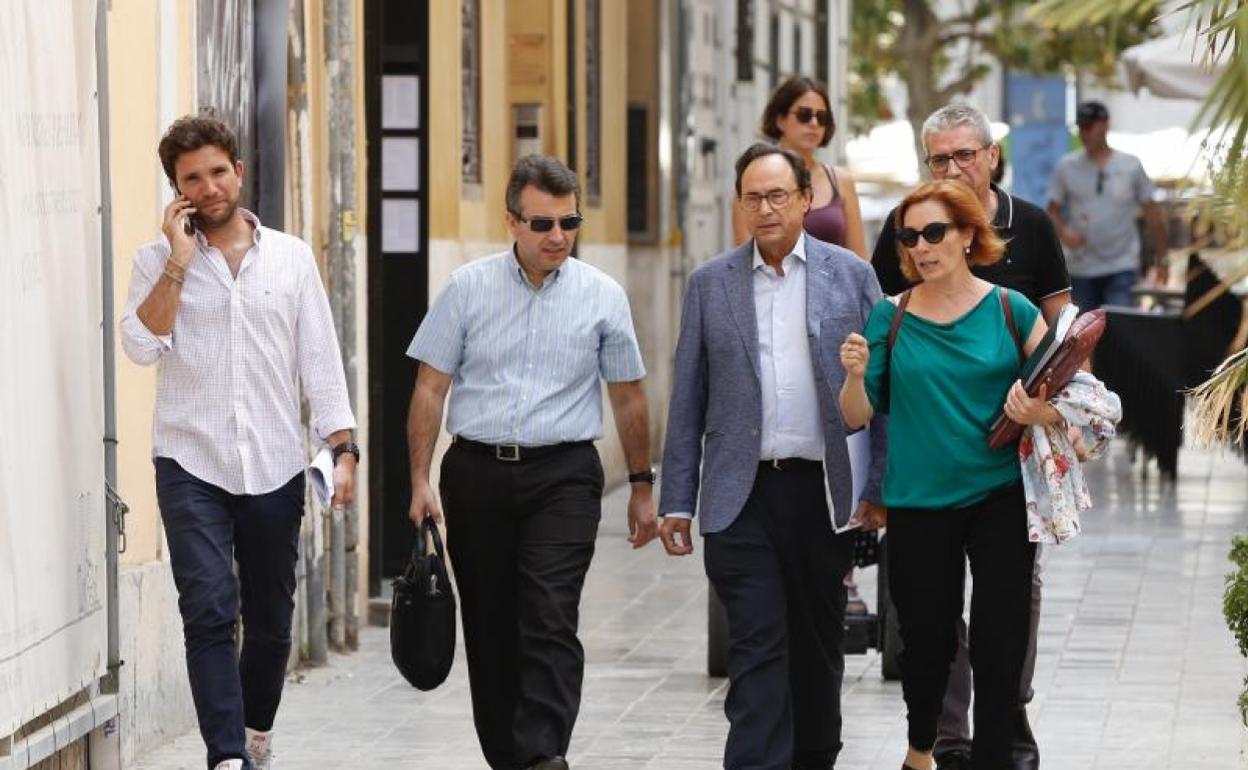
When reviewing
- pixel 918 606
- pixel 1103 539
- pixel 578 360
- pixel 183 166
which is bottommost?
pixel 1103 539

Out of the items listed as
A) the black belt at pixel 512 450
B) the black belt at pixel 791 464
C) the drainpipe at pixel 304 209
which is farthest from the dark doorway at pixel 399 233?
the black belt at pixel 791 464

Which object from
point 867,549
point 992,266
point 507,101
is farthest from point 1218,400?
point 507,101

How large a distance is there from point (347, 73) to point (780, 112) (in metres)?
2.07

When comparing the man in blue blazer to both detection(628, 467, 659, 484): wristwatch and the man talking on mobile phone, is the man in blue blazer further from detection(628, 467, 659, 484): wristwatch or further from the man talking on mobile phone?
the man talking on mobile phone

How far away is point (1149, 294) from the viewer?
2183 centimetres

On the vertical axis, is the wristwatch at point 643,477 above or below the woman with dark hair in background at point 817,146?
below

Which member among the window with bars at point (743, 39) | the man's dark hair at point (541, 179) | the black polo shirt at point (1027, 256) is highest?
the window with bars at point (743, 39)

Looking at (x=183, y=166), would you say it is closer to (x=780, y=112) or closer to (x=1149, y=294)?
(x=780, y=112)

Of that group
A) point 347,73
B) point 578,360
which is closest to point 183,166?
point 578,360

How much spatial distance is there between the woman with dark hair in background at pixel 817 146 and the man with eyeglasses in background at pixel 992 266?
183 centimetres

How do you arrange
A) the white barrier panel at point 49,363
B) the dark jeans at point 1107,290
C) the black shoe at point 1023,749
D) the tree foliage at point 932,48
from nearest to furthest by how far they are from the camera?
the white barrier panel at point 49,363 < the black shoe at point 1023,749 < the dark jeans at point 1107,290 < the tree foliage at point 932,48

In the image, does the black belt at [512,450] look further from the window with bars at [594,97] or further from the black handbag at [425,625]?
the window with bars at [594,97]

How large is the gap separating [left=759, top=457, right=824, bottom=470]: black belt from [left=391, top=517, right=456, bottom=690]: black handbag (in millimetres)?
933

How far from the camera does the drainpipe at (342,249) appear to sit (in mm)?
11469
